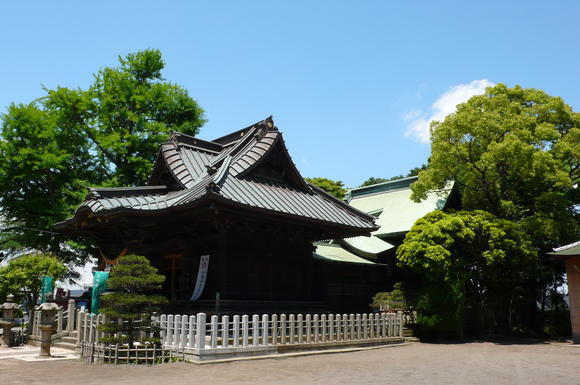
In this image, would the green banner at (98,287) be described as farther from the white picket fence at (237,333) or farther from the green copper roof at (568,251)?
the green copper roof at (568,251)

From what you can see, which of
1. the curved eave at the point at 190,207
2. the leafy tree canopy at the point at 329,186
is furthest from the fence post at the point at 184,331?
the leafy tree canopy at the point at 329,186

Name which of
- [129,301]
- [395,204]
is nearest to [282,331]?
[129,301]

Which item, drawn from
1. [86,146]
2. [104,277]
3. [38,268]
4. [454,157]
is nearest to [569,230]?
[454,157]

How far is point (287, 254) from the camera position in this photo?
18.9 m

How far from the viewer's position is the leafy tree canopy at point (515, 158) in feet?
71.1

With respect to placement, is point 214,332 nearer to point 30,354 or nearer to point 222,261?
point 222,261

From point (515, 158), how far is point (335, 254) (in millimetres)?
9568

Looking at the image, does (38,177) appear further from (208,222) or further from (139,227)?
(208,222)

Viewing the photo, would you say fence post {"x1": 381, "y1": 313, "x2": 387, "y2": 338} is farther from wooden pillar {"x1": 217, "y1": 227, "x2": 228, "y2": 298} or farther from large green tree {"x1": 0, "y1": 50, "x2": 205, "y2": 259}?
large green tree {"x1": 0, "y1": 50, "x2": 205, "y2": 259}

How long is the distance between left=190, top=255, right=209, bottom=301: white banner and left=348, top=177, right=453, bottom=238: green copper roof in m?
10.1

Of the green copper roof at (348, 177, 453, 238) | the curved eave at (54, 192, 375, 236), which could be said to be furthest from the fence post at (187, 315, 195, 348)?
the green copper roof at (348, 177, 453, 238)

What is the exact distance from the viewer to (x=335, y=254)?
957 inches

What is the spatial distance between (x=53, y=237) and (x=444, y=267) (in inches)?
867

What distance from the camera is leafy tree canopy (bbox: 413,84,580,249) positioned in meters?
21.7
